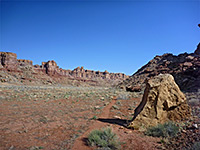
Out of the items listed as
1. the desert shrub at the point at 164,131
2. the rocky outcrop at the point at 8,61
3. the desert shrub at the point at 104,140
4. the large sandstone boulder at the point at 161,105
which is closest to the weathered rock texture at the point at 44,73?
the rocky outcrop at the point at 8,61

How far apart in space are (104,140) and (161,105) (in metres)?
3.26

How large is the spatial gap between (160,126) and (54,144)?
13.3ft

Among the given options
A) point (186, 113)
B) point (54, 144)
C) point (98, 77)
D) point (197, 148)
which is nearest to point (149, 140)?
point (197, 148)

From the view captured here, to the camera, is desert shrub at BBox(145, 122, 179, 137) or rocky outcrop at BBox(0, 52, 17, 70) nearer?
desert shrub at BBox(145, 122, 179, 137)

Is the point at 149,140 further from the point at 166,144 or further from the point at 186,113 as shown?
the point at 186,113

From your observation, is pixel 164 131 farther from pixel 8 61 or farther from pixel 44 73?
pixel 44 73

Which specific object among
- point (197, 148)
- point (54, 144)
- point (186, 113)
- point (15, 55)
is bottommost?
point (54, 144)

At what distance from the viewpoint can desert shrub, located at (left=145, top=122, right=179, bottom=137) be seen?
15.7ft

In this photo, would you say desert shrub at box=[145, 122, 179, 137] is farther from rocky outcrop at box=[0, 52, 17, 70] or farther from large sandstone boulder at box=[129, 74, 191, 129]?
rocky outcrop at box=[0, 52, 17, 70]

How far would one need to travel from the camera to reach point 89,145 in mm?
4422

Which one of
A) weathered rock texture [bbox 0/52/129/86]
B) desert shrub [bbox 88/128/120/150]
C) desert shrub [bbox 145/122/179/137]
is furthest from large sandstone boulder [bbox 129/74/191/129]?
weathered rock texture [bbox 0/52/129/86]

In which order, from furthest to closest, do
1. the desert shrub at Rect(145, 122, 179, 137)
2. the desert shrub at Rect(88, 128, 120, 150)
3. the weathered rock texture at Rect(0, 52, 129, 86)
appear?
the weathered rock texture at Rect(0, 52, 129, 86) → the desert shrub at Rect(145, 122, 179, 137) → the desert shrub at Rect(88, 128, 120, 150)

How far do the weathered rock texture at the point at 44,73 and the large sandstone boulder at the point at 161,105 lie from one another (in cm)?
6057

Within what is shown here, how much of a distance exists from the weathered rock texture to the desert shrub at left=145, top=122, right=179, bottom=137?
6119 centimetres
